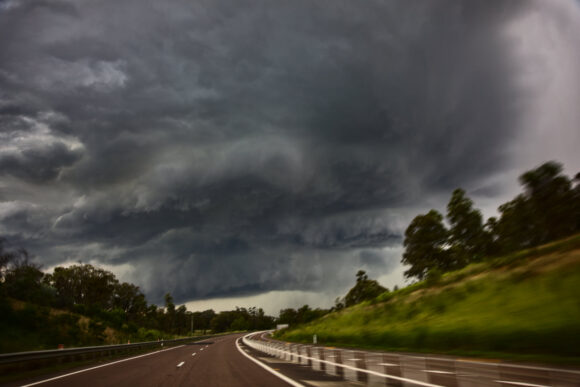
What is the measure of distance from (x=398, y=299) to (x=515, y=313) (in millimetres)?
34908

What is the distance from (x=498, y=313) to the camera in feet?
113

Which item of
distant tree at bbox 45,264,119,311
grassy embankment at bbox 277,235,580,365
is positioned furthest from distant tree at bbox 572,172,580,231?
distant tree at bbox 45,264,119,311

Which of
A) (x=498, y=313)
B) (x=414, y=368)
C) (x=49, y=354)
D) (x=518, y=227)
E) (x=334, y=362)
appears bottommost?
(x=334, y=362)

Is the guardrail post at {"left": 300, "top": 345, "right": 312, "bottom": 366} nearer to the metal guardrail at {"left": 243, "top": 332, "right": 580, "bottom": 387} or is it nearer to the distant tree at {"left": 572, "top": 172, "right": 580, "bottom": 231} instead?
the metal guardrail at {"left": 243, "top": 332, "right": 580, "bottom": 387}

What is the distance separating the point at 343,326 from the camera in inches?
2667

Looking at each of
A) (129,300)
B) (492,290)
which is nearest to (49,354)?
(492,290)

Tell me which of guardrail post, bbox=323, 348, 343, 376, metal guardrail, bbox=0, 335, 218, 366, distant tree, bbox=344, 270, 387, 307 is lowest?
guardrail post, bbox=323, 348, 343, 376

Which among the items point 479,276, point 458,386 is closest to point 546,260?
point 479,276

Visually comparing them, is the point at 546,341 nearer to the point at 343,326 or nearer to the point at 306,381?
the point at 306,381

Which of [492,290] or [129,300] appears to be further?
[129,300]

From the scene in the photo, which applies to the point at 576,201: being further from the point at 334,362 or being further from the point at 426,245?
the point at 334,362

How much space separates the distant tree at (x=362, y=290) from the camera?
130250 millimetres

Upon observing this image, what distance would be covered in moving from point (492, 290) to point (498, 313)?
9.74 metres

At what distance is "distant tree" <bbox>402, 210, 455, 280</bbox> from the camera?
9744 centimetres
